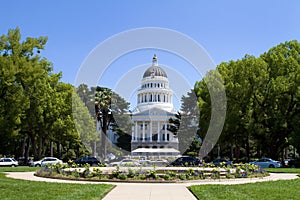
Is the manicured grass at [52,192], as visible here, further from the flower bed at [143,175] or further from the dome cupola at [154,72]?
the dome cupola at [154,72]

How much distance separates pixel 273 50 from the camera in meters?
44.3

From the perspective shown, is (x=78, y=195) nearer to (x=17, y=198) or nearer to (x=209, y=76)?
(x=17, y=198)

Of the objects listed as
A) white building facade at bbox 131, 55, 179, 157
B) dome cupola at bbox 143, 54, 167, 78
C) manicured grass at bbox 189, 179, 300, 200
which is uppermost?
dome cupola at bbox 143, 54, 167, 78

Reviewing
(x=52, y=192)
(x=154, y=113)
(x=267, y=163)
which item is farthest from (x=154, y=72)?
(x=52, y=192)

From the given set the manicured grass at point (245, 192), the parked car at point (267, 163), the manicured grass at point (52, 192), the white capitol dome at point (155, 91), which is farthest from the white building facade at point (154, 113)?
the manicured grass at point (245, 192)

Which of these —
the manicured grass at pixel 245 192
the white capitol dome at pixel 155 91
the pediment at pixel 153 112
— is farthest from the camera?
the white capitol dome at pixel 155 91

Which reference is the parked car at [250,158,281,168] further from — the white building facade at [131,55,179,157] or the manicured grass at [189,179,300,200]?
the white building facade at [131,55,179,157]

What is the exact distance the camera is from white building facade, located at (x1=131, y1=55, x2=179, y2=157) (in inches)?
4021

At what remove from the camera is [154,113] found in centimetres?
10412

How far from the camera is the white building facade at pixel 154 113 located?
102 metres

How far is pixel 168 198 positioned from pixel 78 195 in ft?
10.6

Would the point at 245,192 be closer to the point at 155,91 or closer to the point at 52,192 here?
the point at 52,192

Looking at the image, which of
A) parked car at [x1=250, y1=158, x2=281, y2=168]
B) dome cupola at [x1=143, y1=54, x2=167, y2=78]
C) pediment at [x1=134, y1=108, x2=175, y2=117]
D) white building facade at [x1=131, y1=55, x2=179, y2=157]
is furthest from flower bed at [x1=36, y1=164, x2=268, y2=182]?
dome cupola at [x1=143, y1=54, x2=167, y2=78]

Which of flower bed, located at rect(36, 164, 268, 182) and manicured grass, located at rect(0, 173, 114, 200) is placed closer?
manicured grass, located at rect(0, 173, 114, 200)
